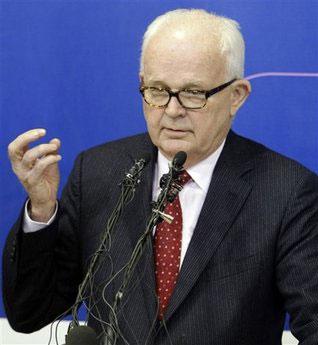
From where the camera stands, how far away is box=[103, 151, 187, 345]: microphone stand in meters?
1.43

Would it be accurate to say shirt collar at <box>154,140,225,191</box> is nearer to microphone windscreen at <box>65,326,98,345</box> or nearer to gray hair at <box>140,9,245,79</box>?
gray hair at <box>140,9,245,79</box>

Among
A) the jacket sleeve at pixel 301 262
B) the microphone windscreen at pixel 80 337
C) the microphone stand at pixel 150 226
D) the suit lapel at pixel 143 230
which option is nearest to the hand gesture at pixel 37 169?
A: the suit lapel at pixel 143 230

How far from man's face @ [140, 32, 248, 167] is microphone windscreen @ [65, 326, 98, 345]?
607 millimetres

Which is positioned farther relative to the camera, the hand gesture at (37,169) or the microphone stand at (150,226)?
the hand gesture at (37,169)

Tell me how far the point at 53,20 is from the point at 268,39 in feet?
2.24

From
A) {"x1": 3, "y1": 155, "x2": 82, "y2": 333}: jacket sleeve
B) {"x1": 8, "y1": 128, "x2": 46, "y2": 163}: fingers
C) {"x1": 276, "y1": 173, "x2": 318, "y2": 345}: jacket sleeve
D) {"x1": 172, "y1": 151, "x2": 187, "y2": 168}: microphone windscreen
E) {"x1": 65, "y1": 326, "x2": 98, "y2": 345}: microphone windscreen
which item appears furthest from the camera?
{"x1": 3, "y1": 155, "x2": 82, "y2": 333}: jacket sleeve

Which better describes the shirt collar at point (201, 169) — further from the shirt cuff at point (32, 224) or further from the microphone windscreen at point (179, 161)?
the microphone windscreen at point (179, 161)

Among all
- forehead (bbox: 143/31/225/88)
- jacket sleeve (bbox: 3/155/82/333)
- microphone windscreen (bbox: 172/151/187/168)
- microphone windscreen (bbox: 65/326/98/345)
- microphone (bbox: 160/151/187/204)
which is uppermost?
forehead (bbox: 143/31/225/88)

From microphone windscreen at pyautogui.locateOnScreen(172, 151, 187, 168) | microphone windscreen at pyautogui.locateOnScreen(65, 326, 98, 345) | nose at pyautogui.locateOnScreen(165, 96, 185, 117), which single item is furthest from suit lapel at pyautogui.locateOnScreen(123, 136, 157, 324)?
microphone windscreen at pyautogui.locateOnScreen(65, 326, 98, 345)

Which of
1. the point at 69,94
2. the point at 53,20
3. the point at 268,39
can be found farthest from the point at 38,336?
the point at 268,39

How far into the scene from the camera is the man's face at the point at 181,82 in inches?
73.3

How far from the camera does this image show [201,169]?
2010 mm

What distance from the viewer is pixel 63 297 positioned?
2.09m

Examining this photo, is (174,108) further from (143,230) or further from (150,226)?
(150,226)
